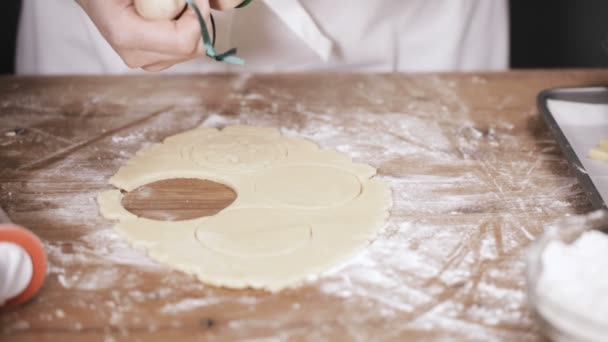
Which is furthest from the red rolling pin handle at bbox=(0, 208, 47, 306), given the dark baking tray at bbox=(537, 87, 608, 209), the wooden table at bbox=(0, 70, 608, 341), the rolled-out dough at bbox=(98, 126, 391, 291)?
the dark baking tray at bbox=(537, 87, 608, 209)

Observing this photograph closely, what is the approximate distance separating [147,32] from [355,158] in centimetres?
42

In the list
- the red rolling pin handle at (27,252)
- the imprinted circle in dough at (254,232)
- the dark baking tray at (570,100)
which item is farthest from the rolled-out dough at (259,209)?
the dark baking tray at (570,100)

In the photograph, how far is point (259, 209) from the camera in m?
1.00

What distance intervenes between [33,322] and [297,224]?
1.25 ft

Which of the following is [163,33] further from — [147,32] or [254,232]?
[254,232]

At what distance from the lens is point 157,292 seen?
830 millimetres

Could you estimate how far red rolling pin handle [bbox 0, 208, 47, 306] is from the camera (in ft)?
2.45

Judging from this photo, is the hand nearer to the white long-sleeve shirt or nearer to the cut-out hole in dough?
the cut-out hole in dough

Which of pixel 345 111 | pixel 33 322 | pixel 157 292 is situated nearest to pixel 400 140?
pixel 345 111

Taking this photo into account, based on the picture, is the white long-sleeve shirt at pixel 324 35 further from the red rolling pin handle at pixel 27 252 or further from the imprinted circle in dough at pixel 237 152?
the red rolling pin handle at pixel 27 252

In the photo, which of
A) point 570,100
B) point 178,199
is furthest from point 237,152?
point 570,100

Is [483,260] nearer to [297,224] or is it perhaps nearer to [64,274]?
[297,224]

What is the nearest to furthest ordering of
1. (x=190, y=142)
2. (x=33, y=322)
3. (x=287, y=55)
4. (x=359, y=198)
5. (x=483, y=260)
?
(x=33, y=322) < (x=483, y=260) < (x=359, y=198) < (x=190, y=142) < (x=287, y=55)

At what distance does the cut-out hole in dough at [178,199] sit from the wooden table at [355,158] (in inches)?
0.5
